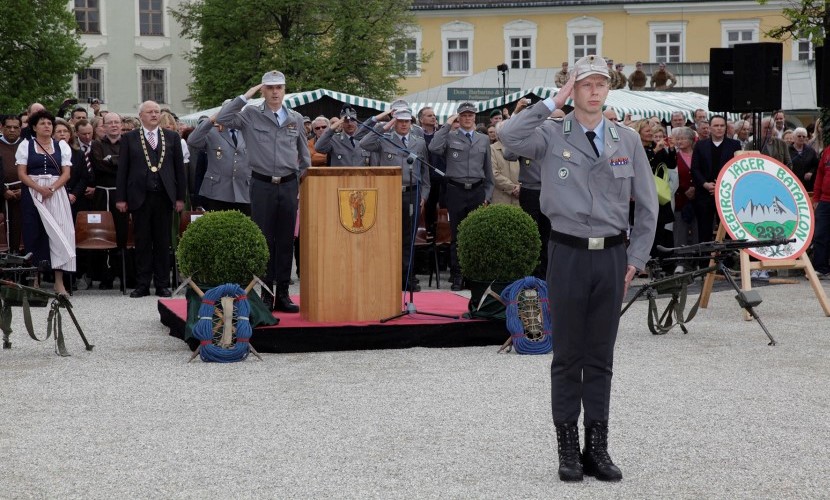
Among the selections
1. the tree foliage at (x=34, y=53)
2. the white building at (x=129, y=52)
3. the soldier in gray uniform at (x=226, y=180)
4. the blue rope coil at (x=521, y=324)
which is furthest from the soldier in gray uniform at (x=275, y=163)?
the white building at (x=129, y=52)

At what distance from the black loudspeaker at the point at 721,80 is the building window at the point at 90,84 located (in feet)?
170

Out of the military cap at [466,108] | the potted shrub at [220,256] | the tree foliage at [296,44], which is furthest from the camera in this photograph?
the tree foliage at [296,44]

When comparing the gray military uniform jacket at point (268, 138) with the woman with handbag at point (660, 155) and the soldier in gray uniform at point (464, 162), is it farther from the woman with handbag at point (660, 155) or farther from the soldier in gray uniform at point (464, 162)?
the woman with handbag at point (660, 155)

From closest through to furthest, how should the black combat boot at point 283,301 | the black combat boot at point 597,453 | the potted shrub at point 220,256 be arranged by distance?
the black combat boot at point 597,453 < the potted shrub at point 220,256 < the black combat boot at point 283,301

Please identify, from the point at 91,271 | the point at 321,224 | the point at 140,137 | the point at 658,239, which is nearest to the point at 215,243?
the point at 321,224

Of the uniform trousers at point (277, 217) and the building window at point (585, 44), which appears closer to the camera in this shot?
the uniform trousers at point (277, 217)

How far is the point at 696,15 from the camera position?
62.6m

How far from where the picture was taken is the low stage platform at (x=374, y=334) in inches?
428

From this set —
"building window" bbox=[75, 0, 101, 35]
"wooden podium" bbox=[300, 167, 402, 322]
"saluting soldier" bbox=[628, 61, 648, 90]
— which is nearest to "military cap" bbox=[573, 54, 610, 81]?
"wooden podium" bbox=[300, 167, 402, 322]

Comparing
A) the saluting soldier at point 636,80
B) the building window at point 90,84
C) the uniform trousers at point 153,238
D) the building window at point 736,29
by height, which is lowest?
the uniform trousers at point 153,238

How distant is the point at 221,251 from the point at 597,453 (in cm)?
489

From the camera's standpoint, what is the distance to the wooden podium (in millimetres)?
11070

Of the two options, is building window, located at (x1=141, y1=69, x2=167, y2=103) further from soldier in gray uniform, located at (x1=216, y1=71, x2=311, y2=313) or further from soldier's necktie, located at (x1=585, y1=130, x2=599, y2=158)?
soldier's necktie, located at (x1=585, y1=130, x2=599, y2=158)

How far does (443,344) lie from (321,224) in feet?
4.66
